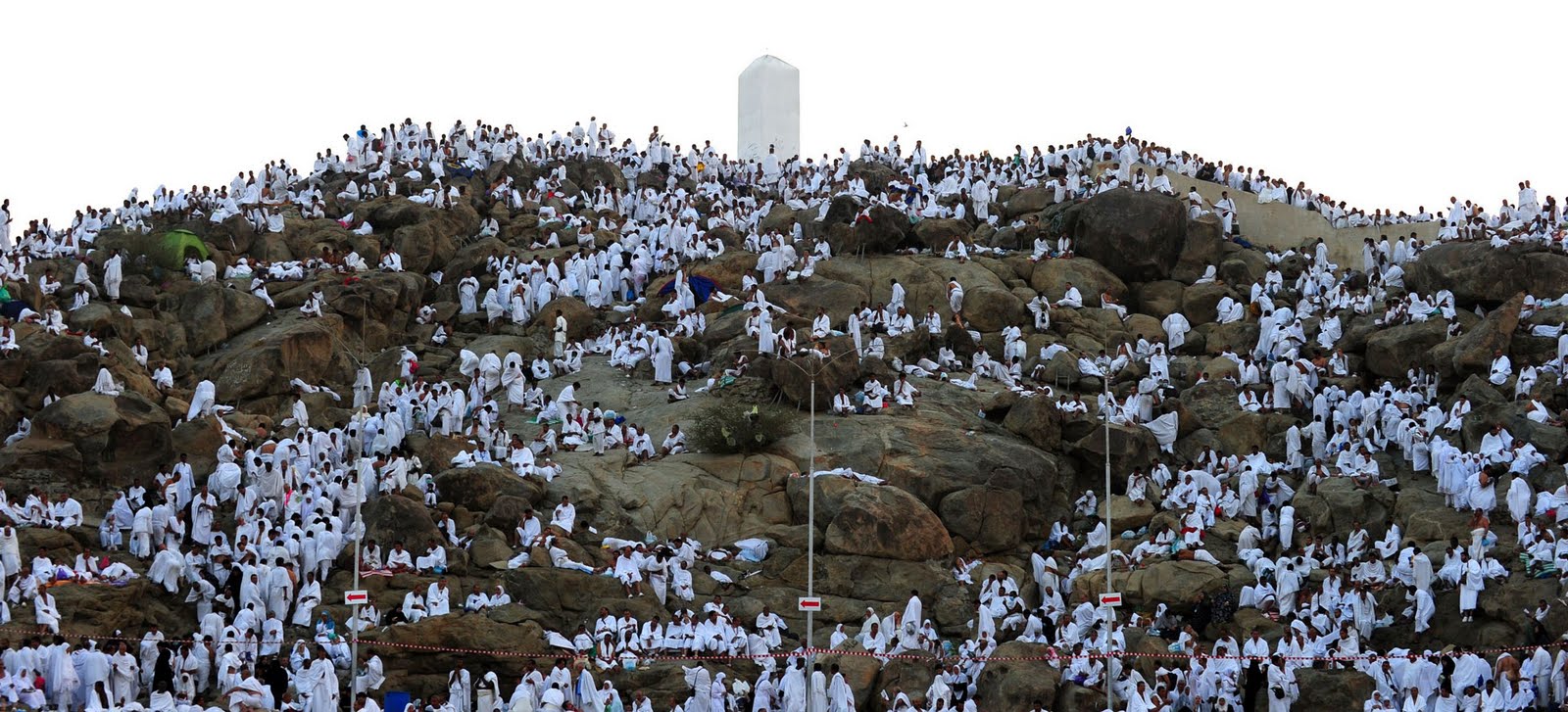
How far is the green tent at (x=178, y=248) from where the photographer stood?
41.6 meters

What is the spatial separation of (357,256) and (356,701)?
2042 centimetres

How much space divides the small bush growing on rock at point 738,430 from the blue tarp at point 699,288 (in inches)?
301

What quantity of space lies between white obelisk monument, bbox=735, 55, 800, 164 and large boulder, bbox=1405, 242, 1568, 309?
25.5 m

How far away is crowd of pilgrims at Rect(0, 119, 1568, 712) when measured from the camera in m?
27.3

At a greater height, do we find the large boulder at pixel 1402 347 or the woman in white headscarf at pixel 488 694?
the large boulder at pixel 1402 347

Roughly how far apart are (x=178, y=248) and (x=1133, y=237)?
922 inches

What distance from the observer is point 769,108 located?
61.4 meters

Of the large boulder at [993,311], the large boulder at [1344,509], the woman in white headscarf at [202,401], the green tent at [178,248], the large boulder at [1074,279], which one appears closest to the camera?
the large boulder at [1344,509]

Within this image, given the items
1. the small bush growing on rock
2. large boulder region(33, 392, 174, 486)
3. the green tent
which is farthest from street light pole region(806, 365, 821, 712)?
the green tent

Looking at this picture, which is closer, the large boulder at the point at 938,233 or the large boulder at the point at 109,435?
the large boulder at the point at 109,435

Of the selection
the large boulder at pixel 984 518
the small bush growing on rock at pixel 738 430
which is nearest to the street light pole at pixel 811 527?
the small bush growing on rock at pixel 738 430

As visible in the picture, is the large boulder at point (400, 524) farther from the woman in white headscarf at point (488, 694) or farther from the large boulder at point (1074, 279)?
the large boulder at point (1074, 279)

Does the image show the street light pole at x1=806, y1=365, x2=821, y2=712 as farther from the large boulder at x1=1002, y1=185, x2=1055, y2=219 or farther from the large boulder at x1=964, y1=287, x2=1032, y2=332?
the large boulder at x1=1002, y1=185, x2=1055, y2=219

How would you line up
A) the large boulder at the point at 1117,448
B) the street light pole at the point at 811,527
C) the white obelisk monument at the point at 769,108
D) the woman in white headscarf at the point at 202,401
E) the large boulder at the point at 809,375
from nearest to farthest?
the street light pole at the point at 811,527, the woman in white headscarf at the point at 202,401, the large boulder at the point at 1117,448, the large boulder at the point at 809,375, the white obelisk monument at the point at 769,108
